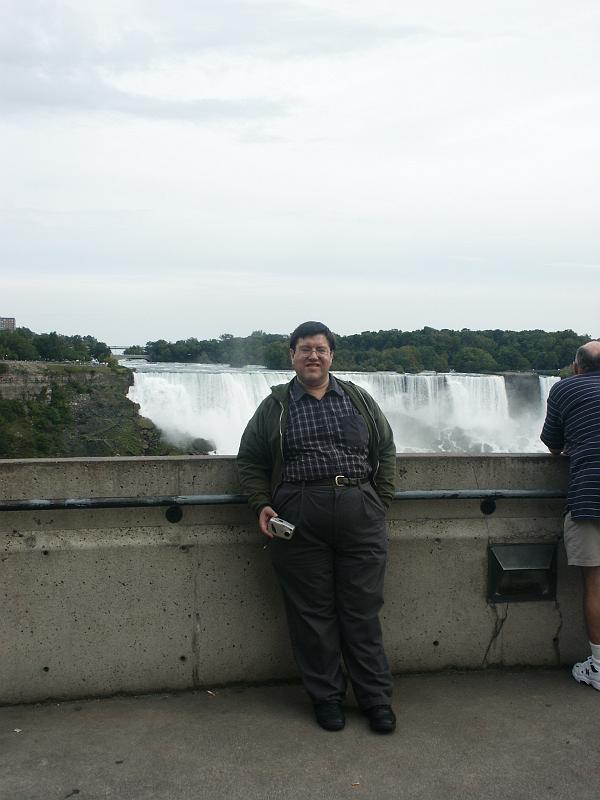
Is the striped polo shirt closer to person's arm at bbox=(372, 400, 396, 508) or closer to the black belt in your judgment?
person's arm at bbox=(372, 400, 396, 508)

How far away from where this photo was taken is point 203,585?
4.00 metres

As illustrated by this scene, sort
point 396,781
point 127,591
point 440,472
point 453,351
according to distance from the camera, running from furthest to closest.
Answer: point 453,351 → point 440,472 → point 127,591 → point 396,781

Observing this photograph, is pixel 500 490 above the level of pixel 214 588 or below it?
above

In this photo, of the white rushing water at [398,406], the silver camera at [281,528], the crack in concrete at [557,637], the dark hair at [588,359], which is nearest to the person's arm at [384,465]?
the silver camera at [281,528]

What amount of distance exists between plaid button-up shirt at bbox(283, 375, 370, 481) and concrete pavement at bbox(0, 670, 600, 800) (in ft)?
3.57

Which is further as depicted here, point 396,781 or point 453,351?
point 453,351

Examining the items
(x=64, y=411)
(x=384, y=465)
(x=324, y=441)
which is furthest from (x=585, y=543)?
(x=64, y=411)

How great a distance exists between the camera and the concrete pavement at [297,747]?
3.03m

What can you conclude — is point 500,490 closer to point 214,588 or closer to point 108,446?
point 214,588

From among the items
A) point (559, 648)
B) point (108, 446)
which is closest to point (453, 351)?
point (108, 446)

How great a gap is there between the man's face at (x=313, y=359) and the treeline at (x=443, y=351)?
54.5 metres

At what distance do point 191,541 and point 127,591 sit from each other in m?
0.38

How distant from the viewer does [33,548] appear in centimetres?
385

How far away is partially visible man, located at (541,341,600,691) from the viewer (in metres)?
3.93
